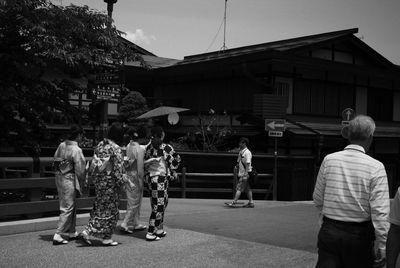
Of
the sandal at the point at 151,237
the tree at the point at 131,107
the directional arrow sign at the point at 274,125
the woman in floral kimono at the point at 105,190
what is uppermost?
the tree at the point at 131,107

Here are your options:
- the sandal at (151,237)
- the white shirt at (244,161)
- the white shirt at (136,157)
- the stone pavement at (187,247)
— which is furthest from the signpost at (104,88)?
the white shirt at (244,161)

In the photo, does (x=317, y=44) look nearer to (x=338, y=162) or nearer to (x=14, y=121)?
(x=14, y=121)

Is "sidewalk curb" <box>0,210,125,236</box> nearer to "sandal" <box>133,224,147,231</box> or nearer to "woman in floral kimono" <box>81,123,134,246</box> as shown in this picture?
"sandal" <box>133,224,147,231</box>

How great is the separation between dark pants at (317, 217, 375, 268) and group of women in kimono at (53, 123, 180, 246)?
432 centimetres

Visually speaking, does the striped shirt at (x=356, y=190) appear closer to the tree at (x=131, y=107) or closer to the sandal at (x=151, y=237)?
the sandal at (x=151, y=237)

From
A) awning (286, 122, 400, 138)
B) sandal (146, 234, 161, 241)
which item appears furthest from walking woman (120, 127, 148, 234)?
awning (286, 122, 400, 138)

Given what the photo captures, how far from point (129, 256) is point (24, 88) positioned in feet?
15.4

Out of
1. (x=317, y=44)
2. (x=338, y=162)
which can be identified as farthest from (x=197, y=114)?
(x=338, y=162)

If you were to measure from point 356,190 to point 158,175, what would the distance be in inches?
182

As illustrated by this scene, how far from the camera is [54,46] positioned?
8914 mm

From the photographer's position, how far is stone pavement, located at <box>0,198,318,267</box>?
6.41 m

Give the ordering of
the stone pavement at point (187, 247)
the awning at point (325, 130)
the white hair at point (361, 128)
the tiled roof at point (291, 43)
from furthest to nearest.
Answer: the tiled roof at point (291, 43), the awning at point (325, 130), the stone pavement at point (187, 247), the white hair at point (361, 128)

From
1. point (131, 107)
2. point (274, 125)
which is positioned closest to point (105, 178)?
point (274, 125)

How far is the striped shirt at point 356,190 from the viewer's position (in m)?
3.44
